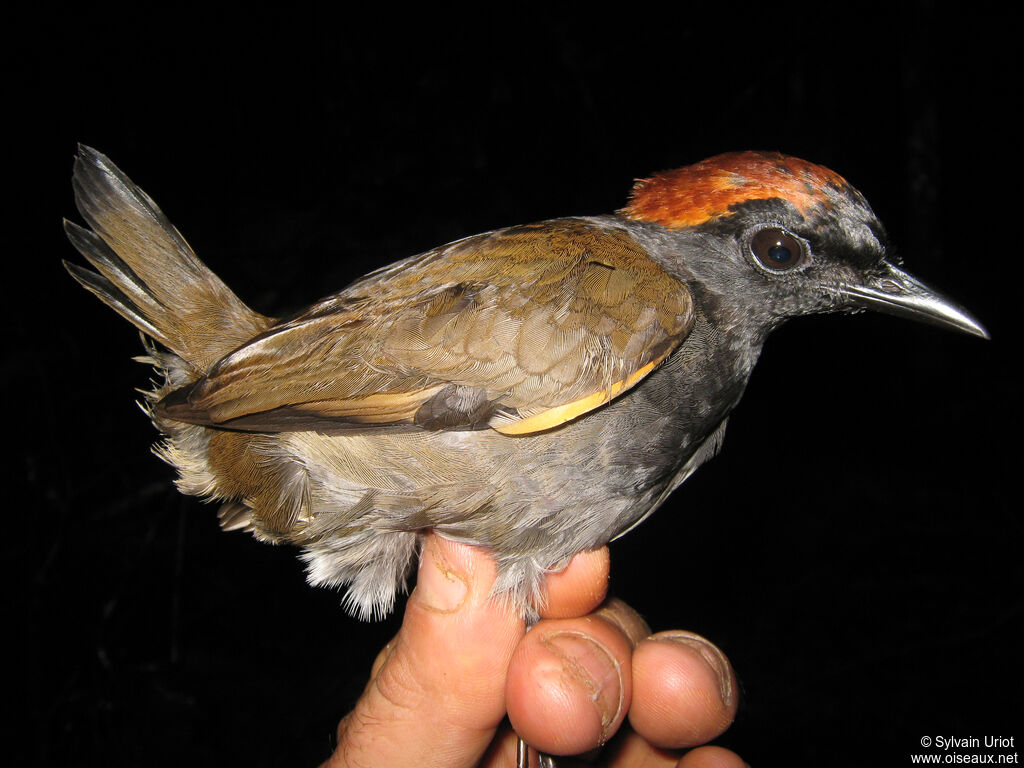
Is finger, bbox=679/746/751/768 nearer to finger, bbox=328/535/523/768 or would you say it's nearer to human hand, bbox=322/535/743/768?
human hand, bbox=322/535/743/768

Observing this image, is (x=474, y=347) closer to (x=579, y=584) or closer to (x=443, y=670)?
(x=579, y=584)

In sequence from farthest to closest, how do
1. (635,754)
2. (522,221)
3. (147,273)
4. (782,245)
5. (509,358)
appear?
1. (522,221)
2. (635,754)
3. (147,273)
4. (782,245)
5. (509,358)

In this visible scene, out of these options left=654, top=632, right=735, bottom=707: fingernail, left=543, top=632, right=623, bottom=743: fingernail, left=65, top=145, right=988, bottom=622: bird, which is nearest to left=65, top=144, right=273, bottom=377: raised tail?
left=65, top=145, right=988, bottom=622: bird

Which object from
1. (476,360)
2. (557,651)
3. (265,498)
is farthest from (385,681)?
(476,360)

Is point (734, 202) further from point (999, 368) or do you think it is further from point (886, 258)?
point (999, 368)

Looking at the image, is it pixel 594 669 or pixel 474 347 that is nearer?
pixel 474 347

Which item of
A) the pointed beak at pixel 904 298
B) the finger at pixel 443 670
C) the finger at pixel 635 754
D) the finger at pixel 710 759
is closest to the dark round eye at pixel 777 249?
the pointed beak at pixel 904 298

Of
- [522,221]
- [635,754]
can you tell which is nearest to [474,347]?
[635,754]
